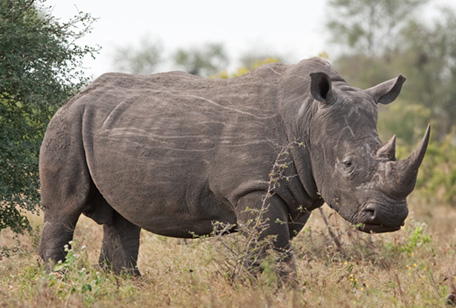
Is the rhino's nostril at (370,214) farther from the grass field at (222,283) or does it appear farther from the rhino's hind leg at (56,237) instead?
the rhino's hind leg at (56,237)

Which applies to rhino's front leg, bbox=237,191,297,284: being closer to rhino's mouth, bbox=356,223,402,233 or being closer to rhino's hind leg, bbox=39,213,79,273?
rhino's mouth, bbox=356,223,402,233

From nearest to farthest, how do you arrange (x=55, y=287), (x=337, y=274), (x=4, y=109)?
(x=55, y=287) → (x=337, y=274) → (x=4, y=109)

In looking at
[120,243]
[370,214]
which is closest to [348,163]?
[370,214]

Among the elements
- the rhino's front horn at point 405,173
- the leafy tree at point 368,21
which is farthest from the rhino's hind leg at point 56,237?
the leafy tree at point 368,21

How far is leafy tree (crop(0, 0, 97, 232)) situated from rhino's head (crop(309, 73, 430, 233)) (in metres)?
3.24

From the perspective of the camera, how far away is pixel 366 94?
566cm

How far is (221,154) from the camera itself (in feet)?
18.4

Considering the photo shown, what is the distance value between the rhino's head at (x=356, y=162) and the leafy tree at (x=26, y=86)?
324cm

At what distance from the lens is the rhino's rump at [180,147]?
556 centimetres

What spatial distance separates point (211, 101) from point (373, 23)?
39.9 metres

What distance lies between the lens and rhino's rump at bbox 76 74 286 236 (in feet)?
18.2

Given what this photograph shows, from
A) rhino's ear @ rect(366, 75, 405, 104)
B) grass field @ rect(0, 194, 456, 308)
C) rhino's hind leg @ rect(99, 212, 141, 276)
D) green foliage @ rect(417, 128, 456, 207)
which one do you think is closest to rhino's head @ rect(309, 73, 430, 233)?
rhino's ear @ rect(366, 75, 405, 104)

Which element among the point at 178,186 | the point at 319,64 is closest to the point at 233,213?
the point at 178,186

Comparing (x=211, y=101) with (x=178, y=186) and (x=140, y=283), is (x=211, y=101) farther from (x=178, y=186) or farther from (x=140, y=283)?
(x=140, y=283)
